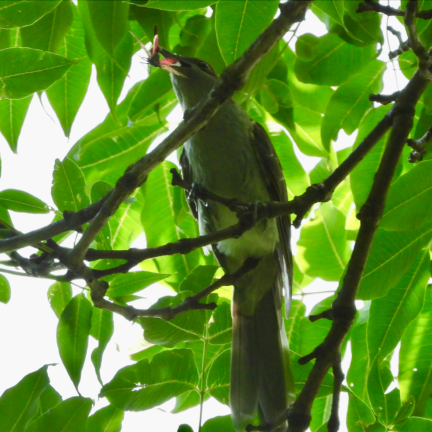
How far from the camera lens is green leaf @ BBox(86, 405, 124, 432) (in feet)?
6.41

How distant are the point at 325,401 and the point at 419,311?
61 cm

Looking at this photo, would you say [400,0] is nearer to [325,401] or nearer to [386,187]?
[386,187]

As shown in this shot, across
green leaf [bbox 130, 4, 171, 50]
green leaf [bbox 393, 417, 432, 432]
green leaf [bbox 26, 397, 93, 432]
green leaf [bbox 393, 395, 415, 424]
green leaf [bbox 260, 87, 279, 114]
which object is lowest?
green leaf [bbox 393, 417, 432, 432]

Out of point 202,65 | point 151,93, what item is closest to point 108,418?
point 151,93

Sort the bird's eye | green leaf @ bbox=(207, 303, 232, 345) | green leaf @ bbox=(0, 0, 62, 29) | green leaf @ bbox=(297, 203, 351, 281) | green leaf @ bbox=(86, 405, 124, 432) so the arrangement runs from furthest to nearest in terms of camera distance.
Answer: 1. the bird's eye
2. green leaf @ bbox=(297, 203, 351, 281)
3. green leaf @ bbox=(207, 303, 232, 345)
4. green leaf @ bbox=(86, 405, 124, 432)
5. green leaf @ bbox=(0, 0, 62, 29)

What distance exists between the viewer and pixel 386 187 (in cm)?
206

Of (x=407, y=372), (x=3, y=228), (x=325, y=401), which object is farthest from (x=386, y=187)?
(x=3, y=228)

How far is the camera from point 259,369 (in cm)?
252

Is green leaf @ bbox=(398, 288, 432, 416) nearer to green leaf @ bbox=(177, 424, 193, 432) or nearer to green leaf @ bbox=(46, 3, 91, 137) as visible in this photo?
green leaf @ bbox=(177, 424, 193, 432)

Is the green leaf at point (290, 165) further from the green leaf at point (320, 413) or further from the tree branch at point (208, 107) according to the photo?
the tree branch at point (208, 107)

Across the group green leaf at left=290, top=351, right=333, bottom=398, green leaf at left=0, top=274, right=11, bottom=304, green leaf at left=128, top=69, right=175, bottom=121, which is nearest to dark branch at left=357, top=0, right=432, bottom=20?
green leaf at left=128, top=69, right=175, bottom=121

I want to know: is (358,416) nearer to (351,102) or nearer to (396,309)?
(396,309)

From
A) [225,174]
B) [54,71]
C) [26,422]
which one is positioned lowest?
[26,422]

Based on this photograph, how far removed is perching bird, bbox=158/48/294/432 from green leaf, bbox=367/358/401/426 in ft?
2.51
